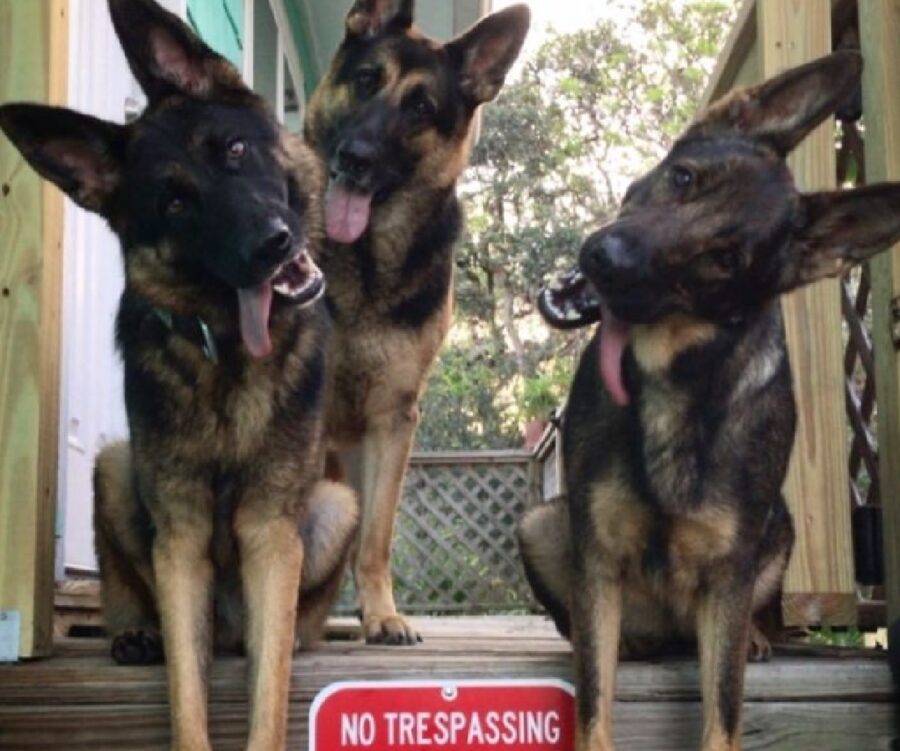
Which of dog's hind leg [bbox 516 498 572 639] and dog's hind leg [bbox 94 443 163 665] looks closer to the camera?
dog's hind leg [bbox 94 443 163 665]

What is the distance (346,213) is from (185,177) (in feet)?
4.01

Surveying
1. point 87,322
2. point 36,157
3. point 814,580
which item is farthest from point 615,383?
point 87,322

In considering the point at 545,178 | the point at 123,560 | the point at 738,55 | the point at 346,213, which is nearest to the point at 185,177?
the point at 123,560

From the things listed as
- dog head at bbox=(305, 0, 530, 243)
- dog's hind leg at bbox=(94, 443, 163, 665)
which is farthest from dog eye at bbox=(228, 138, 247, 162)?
dog head at bbox=(305, 0, 530, 243)

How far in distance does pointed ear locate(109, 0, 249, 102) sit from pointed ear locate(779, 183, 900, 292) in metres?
1.24

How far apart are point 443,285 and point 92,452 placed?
1793 millimetres

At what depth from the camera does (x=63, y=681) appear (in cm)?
274

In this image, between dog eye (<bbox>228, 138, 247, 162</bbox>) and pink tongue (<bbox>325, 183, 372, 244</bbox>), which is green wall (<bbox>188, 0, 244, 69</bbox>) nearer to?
pink tongue (<bbox>325, 183, 372, 244</bbox>)

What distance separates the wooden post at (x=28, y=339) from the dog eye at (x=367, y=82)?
1133 millimetres

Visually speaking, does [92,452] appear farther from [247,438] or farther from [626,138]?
[626,138]

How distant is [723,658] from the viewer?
103 inches

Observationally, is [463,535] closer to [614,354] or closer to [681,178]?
[614,354]

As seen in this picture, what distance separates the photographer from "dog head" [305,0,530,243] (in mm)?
3840

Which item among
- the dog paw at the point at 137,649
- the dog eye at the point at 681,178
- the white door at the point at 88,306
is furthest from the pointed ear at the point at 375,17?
the dog paw at the point at 137,649
